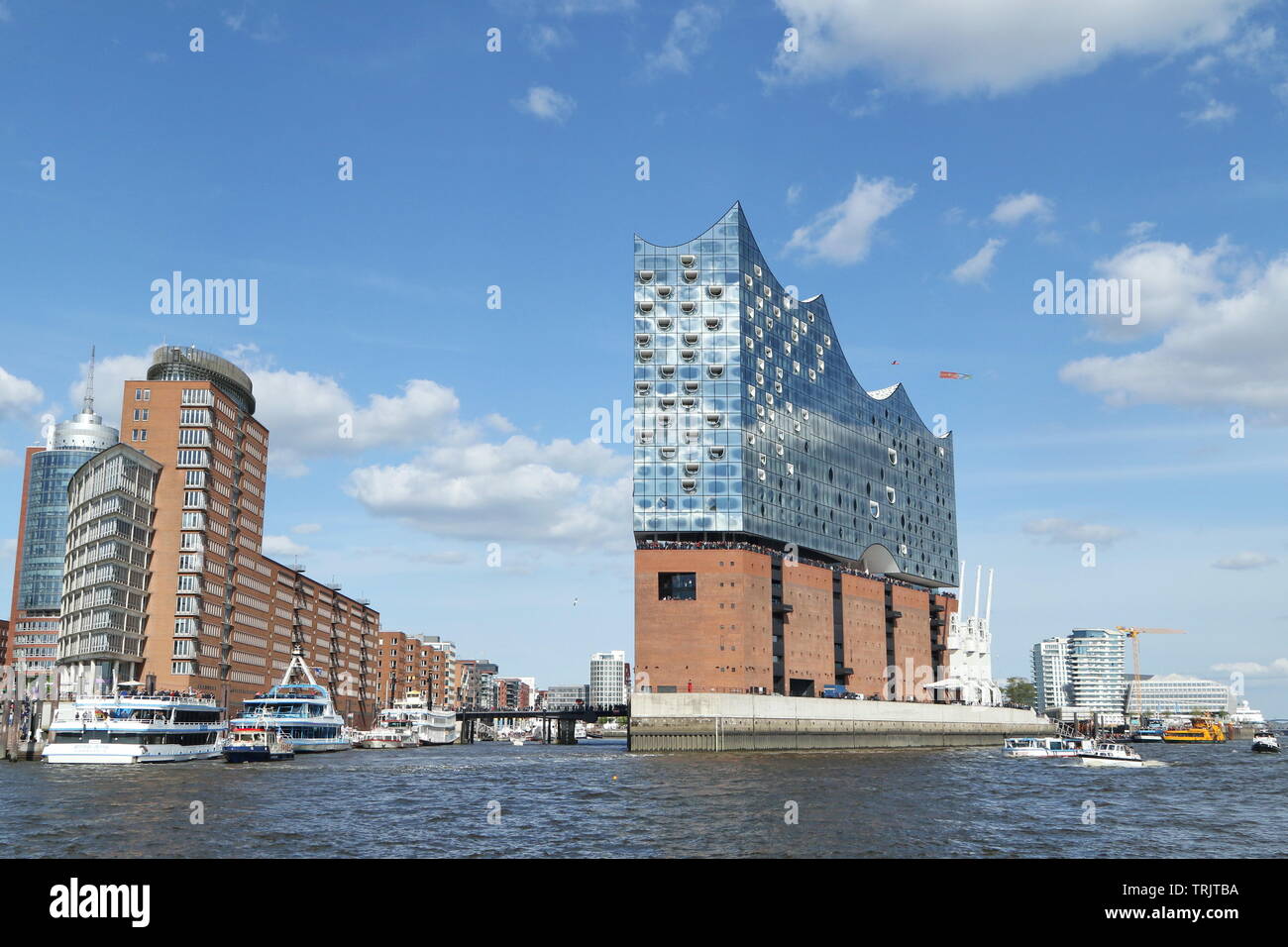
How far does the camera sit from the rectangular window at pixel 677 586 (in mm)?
166250

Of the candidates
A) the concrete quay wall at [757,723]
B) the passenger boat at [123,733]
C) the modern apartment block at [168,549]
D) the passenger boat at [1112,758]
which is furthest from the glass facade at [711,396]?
the passenger boat at [123,733]

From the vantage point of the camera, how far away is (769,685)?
170750mm

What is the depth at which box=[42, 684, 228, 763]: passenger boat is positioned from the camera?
114 metres

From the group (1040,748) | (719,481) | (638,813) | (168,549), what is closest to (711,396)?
(719,481)

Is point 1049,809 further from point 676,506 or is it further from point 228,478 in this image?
point 228,478

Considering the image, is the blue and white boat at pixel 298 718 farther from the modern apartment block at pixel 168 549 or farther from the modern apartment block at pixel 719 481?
the modern apartment block at pixel 719 481

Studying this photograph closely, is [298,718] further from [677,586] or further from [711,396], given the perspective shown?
[711,396]

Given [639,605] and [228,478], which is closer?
[639,605]

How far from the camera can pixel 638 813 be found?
63.3 meters

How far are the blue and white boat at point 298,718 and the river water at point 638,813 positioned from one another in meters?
40.9
